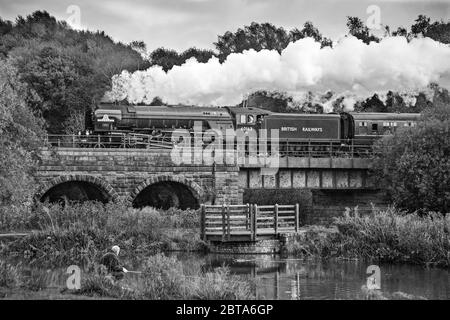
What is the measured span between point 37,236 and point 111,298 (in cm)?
1456

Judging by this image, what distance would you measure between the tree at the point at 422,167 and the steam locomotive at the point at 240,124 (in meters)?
6.78

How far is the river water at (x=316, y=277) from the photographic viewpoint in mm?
28188

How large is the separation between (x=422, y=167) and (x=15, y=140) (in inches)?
889

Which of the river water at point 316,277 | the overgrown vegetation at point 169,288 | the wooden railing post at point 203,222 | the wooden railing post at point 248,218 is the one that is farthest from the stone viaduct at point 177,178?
the overgrown vegetation at point 169,288

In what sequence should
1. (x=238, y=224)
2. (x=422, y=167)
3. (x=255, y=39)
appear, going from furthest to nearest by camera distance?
(x=255, y=39) < (x=422, y=167) < (x=238, y=224)

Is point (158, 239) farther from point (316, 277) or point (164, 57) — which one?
point (164, 57)

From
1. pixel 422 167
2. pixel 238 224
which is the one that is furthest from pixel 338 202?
pixel 238 224

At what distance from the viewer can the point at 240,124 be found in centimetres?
5862

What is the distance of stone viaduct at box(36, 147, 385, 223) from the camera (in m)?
48.7

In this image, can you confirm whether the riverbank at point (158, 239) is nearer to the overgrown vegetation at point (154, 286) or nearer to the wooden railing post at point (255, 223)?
the wooden railing post at point (255, 223)

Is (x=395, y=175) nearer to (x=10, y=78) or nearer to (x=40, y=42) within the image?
(x=10, y=78)

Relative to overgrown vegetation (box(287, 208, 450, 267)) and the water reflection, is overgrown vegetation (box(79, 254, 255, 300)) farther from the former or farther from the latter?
overgrown vegetation (box(287, 208, 450, 267))
